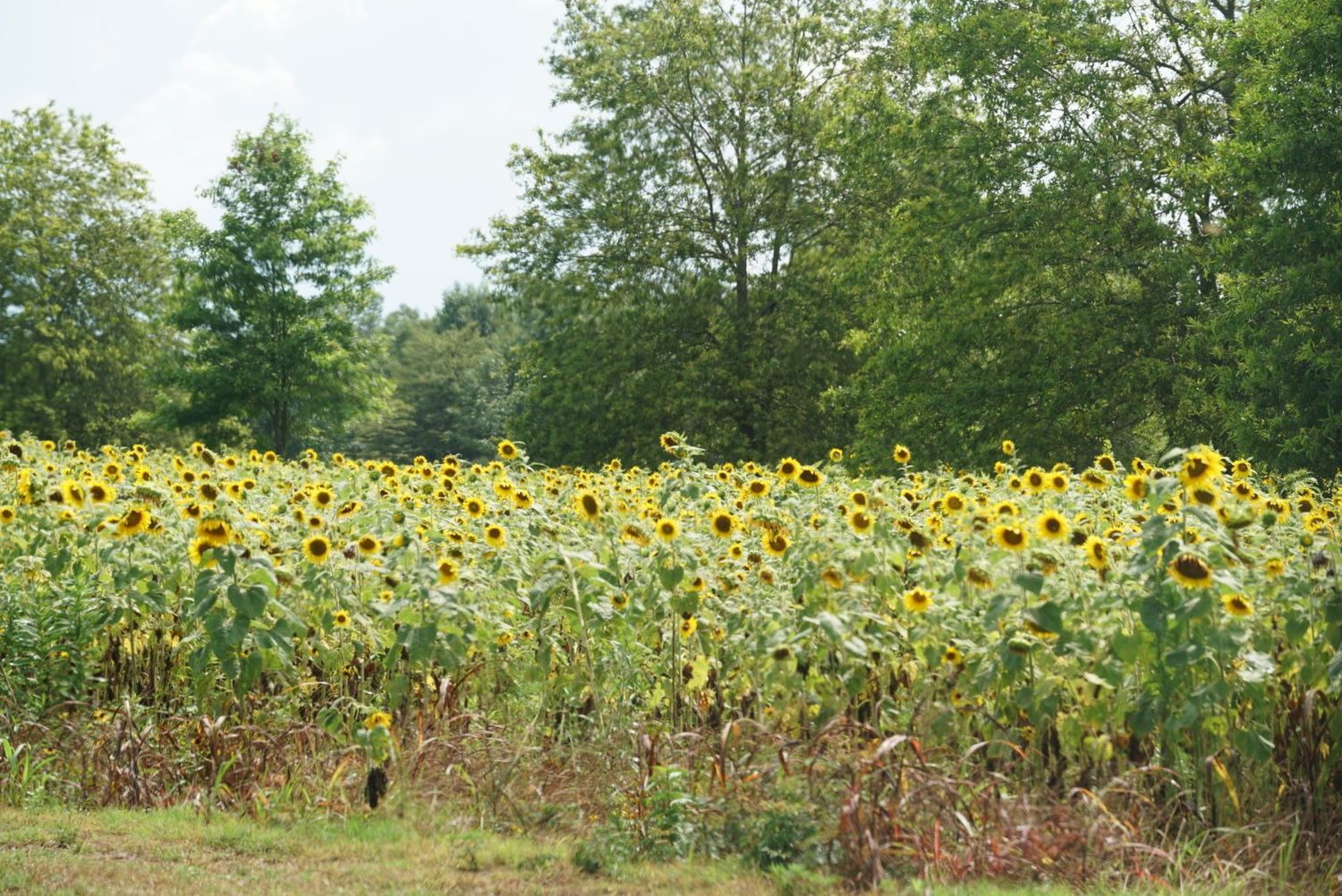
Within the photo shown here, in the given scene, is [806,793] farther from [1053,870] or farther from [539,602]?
[539,602]

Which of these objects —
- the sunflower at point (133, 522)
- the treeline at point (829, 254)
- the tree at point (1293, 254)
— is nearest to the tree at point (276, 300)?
the treeline at point (829, 254)

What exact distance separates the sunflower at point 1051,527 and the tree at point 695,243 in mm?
20529

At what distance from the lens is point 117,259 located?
3856cm

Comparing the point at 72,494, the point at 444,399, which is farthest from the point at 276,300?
the point at 444,399

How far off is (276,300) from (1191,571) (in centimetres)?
3040

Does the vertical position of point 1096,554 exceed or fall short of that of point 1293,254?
it falls short

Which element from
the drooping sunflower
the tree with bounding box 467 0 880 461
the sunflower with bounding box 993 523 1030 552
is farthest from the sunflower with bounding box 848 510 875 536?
the tree with bounding box 467 0 880 461

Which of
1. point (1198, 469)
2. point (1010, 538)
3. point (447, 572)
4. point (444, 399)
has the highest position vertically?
point (444, 399)

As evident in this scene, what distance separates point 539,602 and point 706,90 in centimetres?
2290

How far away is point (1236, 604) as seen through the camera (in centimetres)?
424

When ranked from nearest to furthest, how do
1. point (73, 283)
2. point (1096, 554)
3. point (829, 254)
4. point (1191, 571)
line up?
point (1191, 571)
point (1096, 554)
point (829, 254)
point (73, 283)

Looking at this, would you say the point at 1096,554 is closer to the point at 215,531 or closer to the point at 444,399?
the point at 215,531

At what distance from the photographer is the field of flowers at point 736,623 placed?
4352mm

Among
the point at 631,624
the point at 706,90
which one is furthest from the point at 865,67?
the point at 631,624
